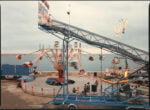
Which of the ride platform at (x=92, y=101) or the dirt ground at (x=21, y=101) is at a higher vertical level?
the ride platform at (x=92, y=101)

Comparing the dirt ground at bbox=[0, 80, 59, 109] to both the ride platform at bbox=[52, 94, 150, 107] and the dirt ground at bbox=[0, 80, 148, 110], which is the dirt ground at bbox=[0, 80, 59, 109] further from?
the ride platform at bbox=[52, 94, 150, 107]

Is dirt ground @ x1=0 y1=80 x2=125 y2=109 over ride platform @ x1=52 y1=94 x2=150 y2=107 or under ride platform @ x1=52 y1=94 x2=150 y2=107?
under

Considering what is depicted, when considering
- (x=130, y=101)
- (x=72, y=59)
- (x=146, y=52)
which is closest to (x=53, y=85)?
(x=72, y=59)

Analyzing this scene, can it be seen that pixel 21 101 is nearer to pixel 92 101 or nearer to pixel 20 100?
Result: pixel 20 100

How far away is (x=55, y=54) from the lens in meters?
35.3

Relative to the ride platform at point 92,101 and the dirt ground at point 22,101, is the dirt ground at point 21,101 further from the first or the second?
the ride platform at point 92,101

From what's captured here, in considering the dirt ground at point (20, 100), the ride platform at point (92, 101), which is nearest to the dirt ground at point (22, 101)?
the dirt ground at point (20, 100)

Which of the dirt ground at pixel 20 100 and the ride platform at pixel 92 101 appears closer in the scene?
the ride platform at pixel 92 101

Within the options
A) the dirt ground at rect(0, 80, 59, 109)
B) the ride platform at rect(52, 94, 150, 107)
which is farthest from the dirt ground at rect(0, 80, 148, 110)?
the ride platform at rect(52, 94, 150, 107)

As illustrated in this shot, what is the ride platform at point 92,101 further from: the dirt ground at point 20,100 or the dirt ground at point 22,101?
the dirt ground at point 20,100

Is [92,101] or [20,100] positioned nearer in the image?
[92,101]

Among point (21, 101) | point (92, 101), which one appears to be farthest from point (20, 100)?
point (92, 101)

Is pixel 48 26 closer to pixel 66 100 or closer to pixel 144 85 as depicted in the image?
pixel 66 100

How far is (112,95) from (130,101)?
8.17 feet
